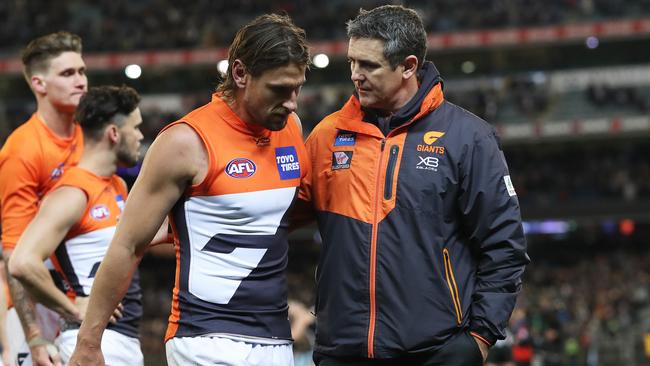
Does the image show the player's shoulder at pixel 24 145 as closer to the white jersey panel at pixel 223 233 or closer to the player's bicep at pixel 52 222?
the player's bicep at pixel 52 222

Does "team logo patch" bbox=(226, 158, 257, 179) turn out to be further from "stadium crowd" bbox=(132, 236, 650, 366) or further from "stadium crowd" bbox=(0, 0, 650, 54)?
"stadium crowd" bbox=(0, 0, 650, 54)

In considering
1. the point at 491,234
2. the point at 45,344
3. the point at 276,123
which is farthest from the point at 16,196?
the point at 491,234

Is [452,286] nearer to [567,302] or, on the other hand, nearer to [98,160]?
[98,160]

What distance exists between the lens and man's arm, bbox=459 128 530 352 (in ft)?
13.1

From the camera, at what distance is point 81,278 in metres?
5.01

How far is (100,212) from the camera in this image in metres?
4.97

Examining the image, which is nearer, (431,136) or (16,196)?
(431,136)

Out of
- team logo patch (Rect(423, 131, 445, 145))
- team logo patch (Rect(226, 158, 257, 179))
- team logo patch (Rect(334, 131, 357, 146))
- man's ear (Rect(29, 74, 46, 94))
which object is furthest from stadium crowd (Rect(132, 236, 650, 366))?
team logo patch (Rect(226, 158, 257, 179))

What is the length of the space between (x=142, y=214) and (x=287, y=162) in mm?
627

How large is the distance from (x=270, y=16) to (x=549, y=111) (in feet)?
98.9

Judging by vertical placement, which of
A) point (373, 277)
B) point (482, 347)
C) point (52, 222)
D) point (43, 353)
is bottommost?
point (43, 353)

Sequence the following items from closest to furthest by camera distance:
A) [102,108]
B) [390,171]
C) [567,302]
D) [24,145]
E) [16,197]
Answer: [390,171], [102,108], [16,197], [24,145], [567,302]

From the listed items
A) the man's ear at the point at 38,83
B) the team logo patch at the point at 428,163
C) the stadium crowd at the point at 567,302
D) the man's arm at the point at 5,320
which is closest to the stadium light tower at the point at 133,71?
the stadium crowd at the point at 567,302

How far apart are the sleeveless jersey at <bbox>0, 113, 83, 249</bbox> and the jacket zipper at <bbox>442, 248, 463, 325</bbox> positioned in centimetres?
248
